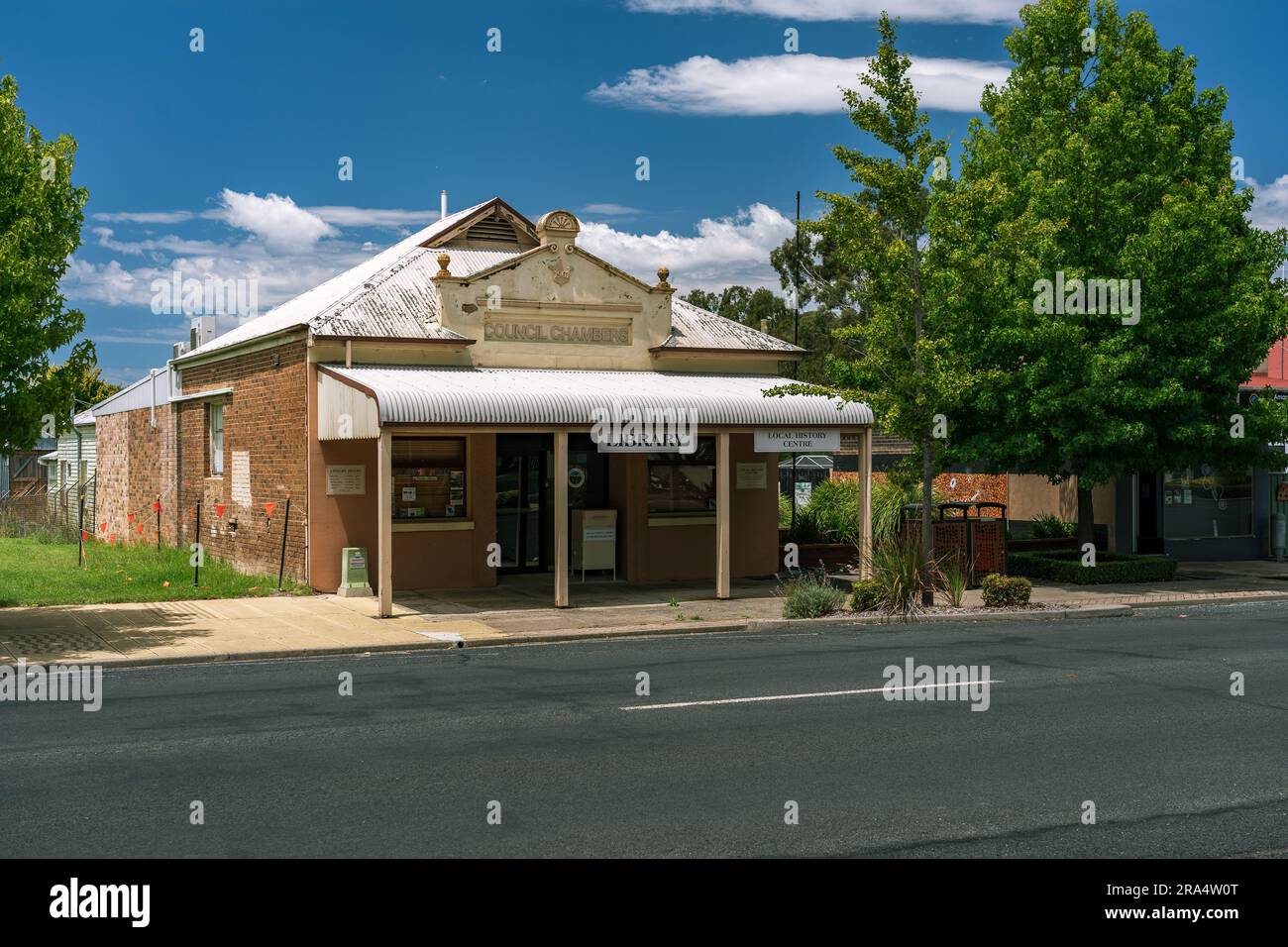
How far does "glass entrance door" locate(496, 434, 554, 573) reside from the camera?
2144cm

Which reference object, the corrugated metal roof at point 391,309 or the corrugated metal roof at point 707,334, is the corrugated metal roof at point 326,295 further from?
the corrugated metal roof at point 707,334

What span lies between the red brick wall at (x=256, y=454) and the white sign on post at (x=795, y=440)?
694 cm

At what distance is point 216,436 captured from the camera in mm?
24078

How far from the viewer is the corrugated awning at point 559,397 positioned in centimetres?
1702

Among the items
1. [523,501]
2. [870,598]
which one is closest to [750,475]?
[523,501]

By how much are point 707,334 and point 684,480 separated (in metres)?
2.66

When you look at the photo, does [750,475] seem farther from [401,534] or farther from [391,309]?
[391,309]

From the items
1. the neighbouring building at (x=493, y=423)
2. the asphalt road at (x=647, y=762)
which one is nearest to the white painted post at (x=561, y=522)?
the neighbouring building at (x=493, y=423)

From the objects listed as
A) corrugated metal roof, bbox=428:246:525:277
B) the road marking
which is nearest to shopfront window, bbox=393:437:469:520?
corrugated metal roof, bbox=428:246:525:277
